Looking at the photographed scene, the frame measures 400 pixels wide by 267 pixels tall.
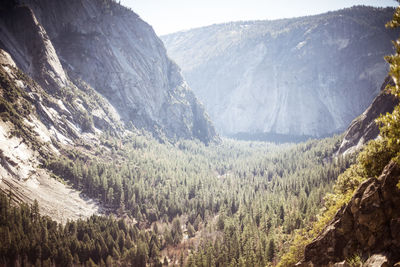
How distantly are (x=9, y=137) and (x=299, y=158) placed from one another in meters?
177

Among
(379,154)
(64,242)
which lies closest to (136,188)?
(64,242)

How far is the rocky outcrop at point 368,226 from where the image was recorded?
15.8 m

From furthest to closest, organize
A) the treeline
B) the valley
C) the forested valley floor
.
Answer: the forested valley floor
the treeline
the valley

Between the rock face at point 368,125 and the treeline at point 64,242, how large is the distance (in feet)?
351

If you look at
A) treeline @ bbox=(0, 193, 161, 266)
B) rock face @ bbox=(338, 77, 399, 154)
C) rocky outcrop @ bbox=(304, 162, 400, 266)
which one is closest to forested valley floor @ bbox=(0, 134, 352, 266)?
treeline @ bbox=(0, 193, 161, 266)

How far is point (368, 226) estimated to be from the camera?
1736cm

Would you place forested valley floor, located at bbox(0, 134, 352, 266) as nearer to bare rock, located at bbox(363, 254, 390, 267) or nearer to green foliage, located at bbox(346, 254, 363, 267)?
green foliage, located at bbox(346, 254, 363, 267)

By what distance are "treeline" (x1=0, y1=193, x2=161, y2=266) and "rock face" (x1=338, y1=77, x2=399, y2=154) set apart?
106964mm

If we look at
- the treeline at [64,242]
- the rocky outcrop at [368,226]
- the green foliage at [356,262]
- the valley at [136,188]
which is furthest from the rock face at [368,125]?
the green foliage at [356,262]

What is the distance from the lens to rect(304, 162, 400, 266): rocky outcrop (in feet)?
51.9

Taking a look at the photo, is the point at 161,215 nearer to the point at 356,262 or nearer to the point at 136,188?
the point at 136,188

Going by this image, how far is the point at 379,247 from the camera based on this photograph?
16.0 meters

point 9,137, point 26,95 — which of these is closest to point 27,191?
point 9,137

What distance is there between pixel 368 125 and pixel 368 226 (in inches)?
4766
